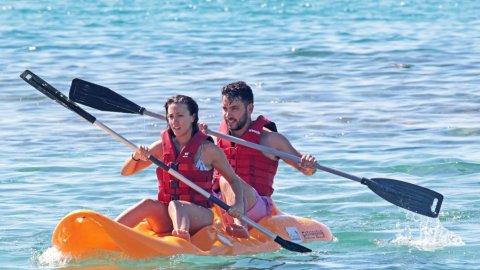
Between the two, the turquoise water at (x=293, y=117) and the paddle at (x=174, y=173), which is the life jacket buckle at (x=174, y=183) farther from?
the turquoise water at (x=293, y=117)

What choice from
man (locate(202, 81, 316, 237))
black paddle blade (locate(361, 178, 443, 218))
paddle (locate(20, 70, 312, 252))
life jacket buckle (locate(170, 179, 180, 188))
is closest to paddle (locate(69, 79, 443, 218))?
black paddle blade (locate(361, 178, 443, 218))

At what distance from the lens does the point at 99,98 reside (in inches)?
324

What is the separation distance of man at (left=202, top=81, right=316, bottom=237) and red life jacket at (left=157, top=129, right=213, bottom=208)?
328mm

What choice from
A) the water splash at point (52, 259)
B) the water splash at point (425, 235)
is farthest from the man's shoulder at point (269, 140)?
the water splash at point (52, 259)

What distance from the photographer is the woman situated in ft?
24.1

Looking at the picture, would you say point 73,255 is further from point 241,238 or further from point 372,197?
point 372,197

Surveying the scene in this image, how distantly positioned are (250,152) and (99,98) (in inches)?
45.6

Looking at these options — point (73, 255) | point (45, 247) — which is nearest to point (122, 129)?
point (45, 247)

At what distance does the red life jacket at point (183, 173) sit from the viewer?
7.46 meters

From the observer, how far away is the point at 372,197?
9.78 m

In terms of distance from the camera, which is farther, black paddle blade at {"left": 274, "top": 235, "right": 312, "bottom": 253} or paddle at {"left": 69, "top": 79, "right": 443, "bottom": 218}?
paddle at {"left": 69, "top": 79, "right": 443, "bottom": 218}

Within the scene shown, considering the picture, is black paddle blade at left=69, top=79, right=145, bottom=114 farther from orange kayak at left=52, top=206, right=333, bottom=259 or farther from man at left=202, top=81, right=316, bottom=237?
orange kayak at left=52, top=206, right=333, bottom=259

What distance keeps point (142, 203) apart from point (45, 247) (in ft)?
3.37

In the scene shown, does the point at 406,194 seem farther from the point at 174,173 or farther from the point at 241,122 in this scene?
the point at 174,173
